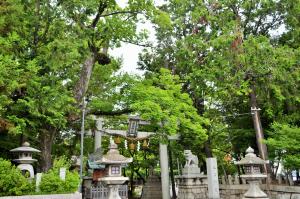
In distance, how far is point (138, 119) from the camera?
20562mm

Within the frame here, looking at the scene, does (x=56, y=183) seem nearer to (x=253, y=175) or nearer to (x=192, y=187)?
(x=253, y=175)

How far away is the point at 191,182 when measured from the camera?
21.7 m

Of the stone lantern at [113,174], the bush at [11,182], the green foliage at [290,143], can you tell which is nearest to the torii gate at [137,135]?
the stone lantern at [113,174]

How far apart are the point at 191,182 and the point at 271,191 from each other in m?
5.91

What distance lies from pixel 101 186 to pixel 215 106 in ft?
34.1

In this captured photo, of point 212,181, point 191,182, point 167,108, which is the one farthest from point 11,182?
point 191,182

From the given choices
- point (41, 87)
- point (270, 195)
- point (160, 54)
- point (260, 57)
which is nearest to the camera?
point (41, 87)

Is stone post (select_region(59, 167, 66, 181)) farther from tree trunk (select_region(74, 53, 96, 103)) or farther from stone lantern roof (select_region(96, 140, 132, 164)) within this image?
tree trunk (select_region(74, 53, 96, 103))

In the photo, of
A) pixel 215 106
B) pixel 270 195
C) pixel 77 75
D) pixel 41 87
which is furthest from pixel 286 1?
pixel 41 87

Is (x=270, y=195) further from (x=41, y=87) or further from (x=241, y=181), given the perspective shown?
(x=41, y=87)

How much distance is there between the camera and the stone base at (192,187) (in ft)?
70.5

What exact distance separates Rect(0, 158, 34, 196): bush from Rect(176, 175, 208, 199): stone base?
11.7m

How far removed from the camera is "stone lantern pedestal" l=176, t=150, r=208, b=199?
21.5 meters

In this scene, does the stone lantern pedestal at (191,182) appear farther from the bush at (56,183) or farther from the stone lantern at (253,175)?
the bush at (56,183)
